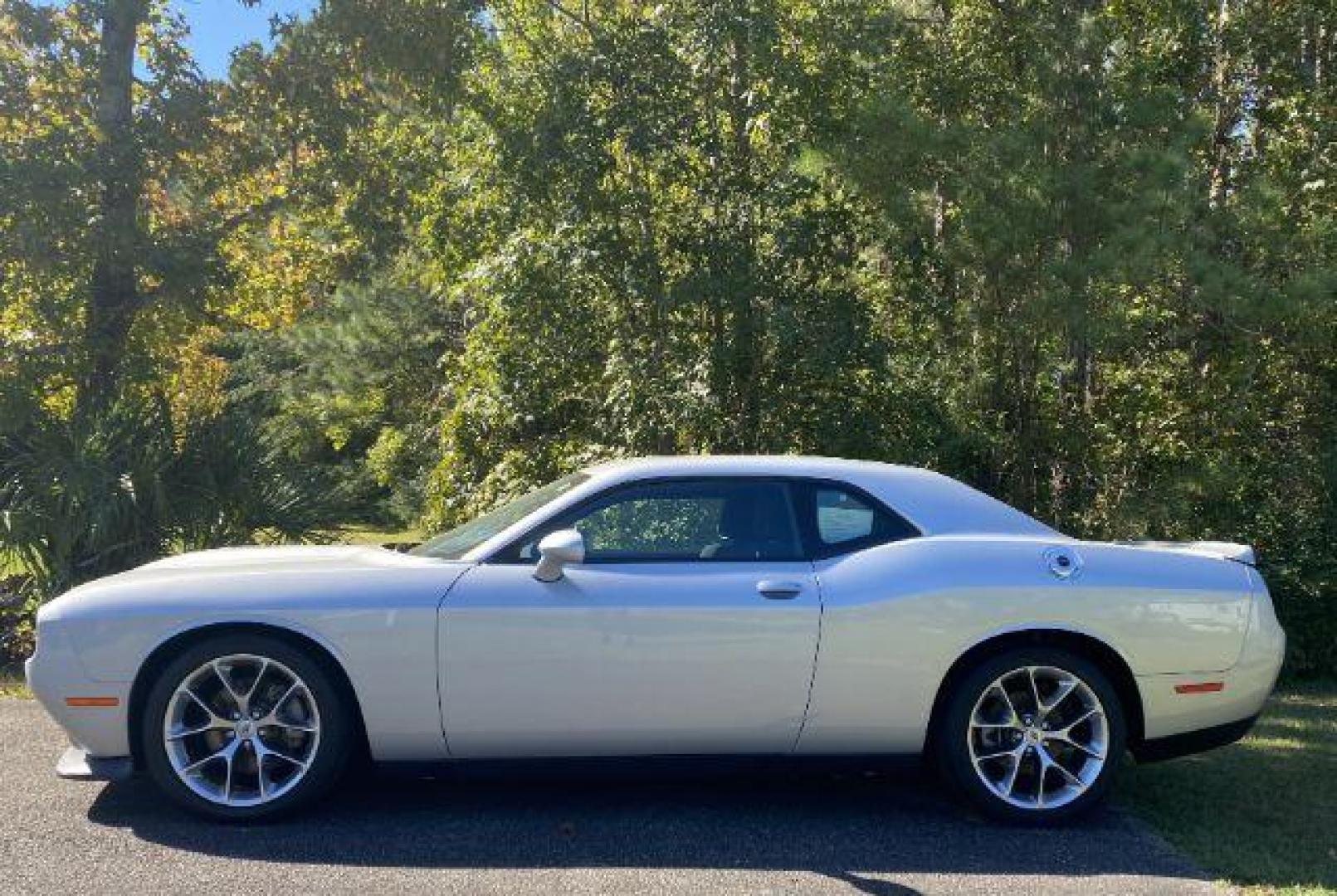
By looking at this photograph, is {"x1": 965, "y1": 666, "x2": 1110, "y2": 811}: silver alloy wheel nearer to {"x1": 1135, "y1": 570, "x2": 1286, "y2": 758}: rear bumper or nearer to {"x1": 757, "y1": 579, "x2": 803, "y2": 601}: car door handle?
{"x1": 1135, "y1": 570, "x2": 1286, "y2": 758}: rear bumper

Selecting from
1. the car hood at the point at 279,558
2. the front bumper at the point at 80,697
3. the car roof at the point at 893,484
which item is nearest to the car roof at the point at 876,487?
the car roof at the point at 893,484

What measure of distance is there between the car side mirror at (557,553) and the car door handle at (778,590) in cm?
70

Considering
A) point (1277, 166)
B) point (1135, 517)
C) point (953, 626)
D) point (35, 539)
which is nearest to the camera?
point (953, 626)

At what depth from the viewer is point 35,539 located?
833 cm

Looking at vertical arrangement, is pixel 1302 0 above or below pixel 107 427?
above

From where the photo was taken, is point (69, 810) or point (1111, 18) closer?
point (69, 810)

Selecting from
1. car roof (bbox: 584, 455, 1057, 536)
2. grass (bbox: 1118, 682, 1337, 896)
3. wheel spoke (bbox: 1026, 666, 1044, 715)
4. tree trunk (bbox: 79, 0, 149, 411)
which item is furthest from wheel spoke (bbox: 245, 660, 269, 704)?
tree trunk (bbox: 79, 0, 149, 411)

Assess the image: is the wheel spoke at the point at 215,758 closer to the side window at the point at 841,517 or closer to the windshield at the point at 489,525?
the windshield at the point at 489,525

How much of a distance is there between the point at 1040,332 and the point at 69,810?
6523 mm

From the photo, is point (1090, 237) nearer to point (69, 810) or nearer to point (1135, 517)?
point (1135, 517)

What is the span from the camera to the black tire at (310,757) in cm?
488

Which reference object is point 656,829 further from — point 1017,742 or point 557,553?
point 1017,742

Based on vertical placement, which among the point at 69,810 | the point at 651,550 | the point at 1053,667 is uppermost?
the point at 651,550

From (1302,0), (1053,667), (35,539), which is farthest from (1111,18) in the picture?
(35,539)
